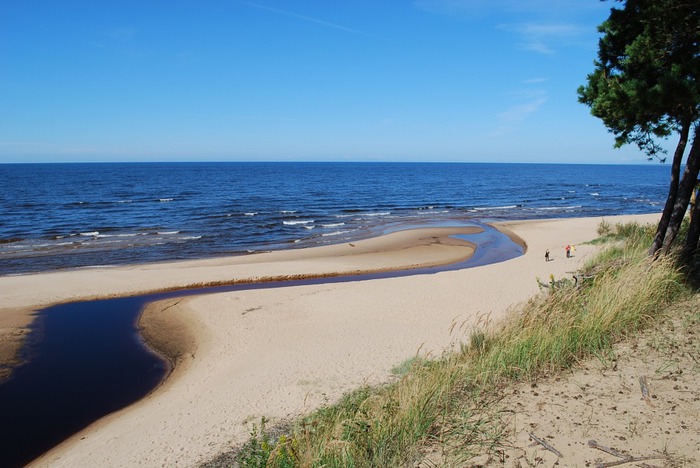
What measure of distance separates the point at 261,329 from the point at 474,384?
935 cm

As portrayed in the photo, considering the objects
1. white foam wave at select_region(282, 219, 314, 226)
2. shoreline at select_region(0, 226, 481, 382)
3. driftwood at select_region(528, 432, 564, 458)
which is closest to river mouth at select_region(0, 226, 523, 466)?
shoreline at select_region(0, 226, 481, 382)

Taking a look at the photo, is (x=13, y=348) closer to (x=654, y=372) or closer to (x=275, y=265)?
(x=275, y=265)

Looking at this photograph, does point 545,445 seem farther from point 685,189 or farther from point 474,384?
point 685,189

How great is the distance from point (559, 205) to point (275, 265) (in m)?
44.6

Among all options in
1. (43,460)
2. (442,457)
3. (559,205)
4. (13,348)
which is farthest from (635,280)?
(559,205)

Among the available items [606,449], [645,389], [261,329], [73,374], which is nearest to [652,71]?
[645,389]

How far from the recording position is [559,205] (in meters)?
56.2

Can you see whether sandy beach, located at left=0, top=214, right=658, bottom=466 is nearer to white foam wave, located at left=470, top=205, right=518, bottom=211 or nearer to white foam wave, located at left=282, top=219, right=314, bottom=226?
white foam wave, located at left=282, top=219, right=314, bottom=226

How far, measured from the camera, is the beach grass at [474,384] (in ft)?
16.9

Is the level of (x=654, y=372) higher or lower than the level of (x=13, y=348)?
higher

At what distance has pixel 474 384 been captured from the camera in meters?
6.41

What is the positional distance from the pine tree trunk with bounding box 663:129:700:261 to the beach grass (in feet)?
3.67

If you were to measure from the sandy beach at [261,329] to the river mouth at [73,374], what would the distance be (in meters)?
0.57

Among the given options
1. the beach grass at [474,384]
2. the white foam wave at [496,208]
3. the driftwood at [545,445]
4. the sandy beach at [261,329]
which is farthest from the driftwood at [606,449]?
the white foam wave at [496,208]
